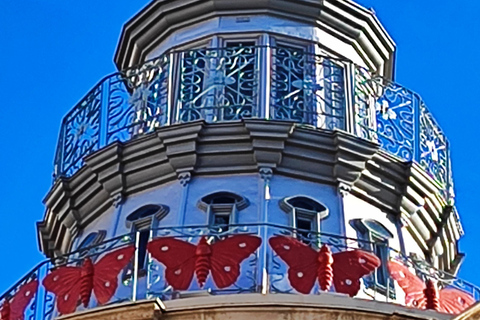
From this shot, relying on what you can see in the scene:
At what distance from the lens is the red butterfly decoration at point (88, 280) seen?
2059 cm

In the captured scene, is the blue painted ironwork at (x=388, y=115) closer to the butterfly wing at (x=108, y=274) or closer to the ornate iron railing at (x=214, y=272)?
the ornate iron railing at (x=214, y=272)

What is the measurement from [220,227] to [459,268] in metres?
5.62

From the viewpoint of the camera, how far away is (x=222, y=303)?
19406 mm

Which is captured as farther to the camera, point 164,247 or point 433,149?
point 433,149

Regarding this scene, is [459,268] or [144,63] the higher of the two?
[144,63]

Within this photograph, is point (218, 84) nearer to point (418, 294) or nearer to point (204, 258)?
point (204, 258)

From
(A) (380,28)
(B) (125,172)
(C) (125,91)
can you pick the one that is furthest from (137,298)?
(A) (380,28)

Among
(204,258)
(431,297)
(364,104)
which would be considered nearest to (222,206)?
(204,258)

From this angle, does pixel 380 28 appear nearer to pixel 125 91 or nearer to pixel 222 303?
pixel 125 91

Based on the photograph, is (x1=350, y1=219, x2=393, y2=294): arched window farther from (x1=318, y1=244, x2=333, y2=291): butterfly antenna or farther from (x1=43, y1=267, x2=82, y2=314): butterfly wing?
(x1=43, y1=267, x2=82, y2=314): butterfly wing

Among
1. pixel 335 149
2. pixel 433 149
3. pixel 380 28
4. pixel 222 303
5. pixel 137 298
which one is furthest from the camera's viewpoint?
pixel 380 28

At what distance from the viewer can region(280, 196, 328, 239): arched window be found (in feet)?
76.6

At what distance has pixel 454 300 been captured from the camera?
2119 centimetres

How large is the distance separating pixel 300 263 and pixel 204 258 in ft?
4.03
